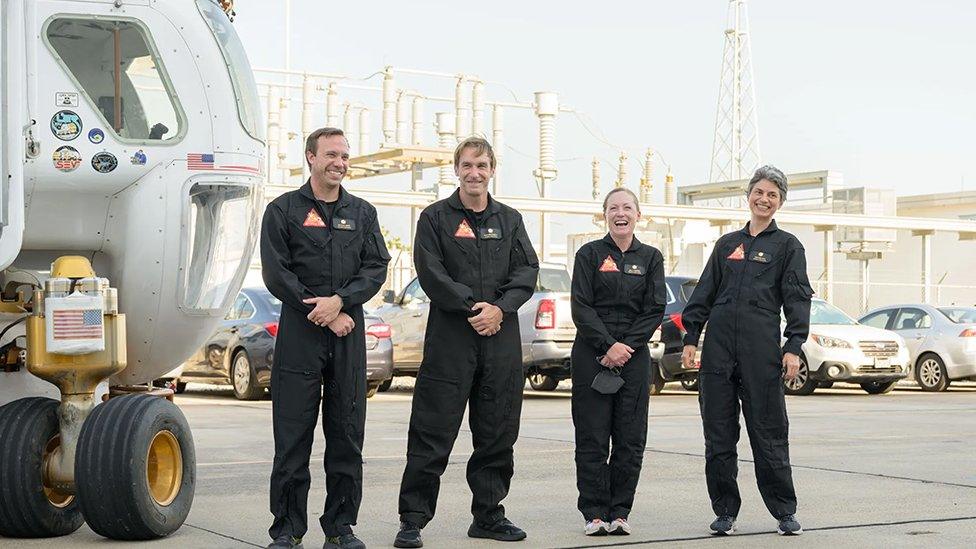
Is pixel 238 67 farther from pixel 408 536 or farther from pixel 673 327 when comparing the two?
pixel 673 327

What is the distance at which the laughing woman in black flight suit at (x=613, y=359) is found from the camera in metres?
8.14

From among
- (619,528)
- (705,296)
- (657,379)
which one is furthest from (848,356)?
(619,528)

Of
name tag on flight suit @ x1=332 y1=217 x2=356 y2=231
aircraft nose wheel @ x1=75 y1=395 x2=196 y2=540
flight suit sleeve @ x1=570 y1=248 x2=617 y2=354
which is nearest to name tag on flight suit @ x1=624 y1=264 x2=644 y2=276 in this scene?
flight suit sleeve @ x1=570 y1=248 x2=617 y2=354

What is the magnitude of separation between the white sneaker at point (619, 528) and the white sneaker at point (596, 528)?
4 centimetres

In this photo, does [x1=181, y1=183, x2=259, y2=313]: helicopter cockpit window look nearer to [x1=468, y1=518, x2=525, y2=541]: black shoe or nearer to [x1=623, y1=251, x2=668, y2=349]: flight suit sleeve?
[x1=468, y1=518, x2=525, y2=541]: black shoe

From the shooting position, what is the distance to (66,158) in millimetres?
8523

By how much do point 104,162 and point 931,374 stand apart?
58.8 feet

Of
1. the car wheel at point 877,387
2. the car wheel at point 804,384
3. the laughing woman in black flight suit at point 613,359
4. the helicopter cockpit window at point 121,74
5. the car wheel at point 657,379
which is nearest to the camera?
the laughing woman in black flight suit at point 613,359

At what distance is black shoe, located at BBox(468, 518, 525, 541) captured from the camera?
7.84 m

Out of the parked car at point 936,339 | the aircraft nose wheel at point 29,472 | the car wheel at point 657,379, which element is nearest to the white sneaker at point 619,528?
the aircraft nose wheel at point 29,472

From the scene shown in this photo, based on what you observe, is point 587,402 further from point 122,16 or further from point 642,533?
point 122,16

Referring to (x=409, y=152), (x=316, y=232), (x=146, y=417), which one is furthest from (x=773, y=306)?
(x=409, y=152)

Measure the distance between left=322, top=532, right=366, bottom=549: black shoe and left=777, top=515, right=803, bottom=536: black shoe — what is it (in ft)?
7.55

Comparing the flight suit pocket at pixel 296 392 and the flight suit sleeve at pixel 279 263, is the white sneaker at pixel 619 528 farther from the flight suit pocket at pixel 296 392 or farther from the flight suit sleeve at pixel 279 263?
the flight suit sleeve at pixel 279 263
